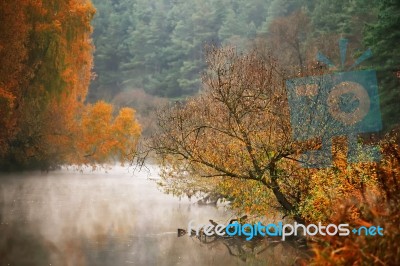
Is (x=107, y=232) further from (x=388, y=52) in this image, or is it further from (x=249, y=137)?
(x=388, y=52)

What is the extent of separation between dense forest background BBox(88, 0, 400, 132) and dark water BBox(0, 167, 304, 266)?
1578 cm

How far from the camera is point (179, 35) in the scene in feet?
208

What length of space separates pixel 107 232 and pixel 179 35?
164 feet

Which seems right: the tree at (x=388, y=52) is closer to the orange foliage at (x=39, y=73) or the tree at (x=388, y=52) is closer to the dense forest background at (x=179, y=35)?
the dense forest background at (x=179, y=35)

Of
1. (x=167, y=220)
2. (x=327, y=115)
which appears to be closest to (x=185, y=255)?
(x=327, y=115)

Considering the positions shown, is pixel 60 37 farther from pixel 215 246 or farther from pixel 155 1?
pixel 155 1

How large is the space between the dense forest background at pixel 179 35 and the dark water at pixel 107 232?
15777 millimetres

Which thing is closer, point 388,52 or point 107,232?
point 107,232

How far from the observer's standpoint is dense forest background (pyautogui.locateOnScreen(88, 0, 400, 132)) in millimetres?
37375

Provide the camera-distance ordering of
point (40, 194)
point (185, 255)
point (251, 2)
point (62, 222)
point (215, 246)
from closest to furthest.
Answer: point (185, 255), point (215, 246), point (62, 222), point (40, 194), point (251, 2)

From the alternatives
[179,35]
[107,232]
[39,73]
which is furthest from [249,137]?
[179,35]

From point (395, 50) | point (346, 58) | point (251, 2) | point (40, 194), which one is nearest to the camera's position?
point (395, 50)

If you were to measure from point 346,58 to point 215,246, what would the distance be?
18030mm

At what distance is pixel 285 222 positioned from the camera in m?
14.0
